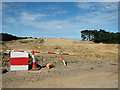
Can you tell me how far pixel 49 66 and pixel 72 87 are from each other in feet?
11.7

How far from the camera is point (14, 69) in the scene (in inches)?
295

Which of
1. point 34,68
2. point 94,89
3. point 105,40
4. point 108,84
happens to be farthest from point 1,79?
point 105,40

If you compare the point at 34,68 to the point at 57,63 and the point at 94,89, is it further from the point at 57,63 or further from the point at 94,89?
the point at 94,89

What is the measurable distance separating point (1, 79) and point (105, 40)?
97.7ft

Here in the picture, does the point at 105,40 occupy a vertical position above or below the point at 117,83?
above

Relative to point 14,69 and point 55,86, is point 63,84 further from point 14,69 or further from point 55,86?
point 14,69

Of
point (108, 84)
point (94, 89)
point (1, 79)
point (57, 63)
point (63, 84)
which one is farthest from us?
point (57, 63)

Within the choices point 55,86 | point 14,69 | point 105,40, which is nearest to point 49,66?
point 14,69

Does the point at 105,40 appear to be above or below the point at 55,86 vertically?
above

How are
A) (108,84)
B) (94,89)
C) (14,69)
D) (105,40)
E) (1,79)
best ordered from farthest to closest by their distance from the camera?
1. (105,40)
2. (14,69)
3. (1,79)
4. (108,84)
5. (94,89)

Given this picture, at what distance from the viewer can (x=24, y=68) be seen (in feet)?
24.8

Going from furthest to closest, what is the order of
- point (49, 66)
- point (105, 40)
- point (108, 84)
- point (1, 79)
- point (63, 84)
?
point (105, 40) < point (49, 66) < point (1, 79) < point (63, 84) < point (108, 84)

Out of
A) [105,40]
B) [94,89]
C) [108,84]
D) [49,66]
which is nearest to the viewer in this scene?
[94,89]

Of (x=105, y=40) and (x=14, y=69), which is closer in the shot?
(x=14, y=69)
